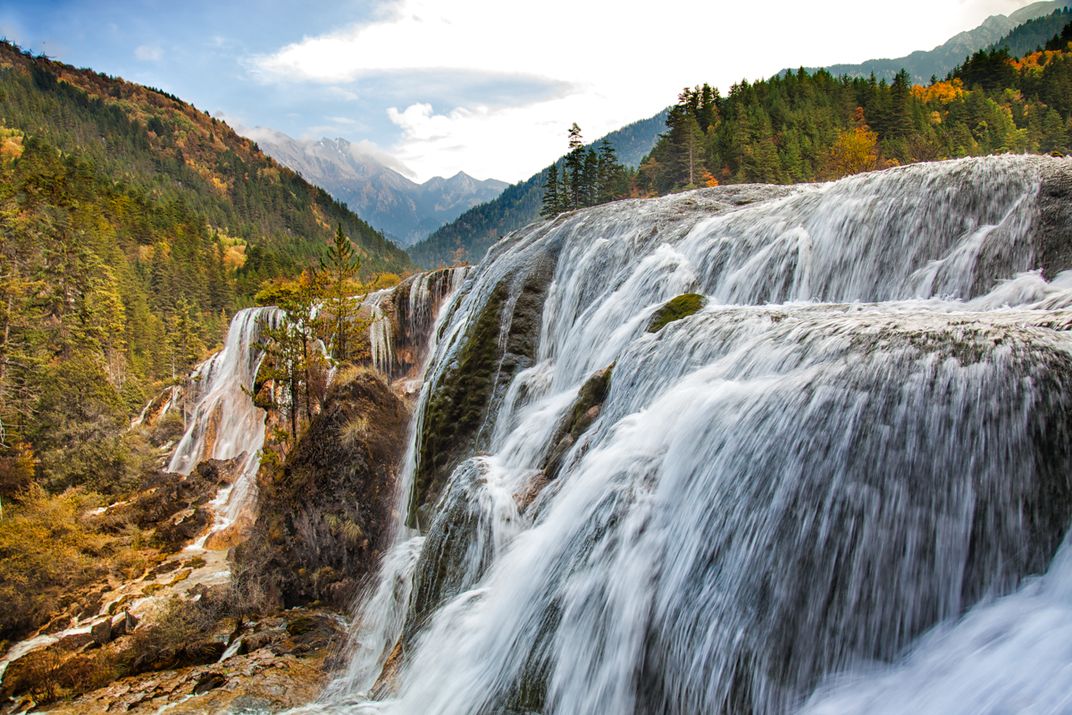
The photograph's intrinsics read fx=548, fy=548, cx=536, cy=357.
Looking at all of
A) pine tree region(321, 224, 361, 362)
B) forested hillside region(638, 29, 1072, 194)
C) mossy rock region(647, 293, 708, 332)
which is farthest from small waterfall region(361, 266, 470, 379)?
forested hillside region(638, 29, 1072, 194)

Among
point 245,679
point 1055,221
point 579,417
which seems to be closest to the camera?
point 1055,221

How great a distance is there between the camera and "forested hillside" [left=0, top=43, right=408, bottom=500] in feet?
97.3

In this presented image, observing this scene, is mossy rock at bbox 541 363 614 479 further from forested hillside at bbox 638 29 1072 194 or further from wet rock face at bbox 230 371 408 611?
forested hillside at bbox 638 29 1072 194

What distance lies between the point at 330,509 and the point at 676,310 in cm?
1082

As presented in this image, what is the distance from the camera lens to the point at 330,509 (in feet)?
48.6

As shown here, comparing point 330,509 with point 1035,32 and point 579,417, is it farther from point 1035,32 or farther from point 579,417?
point 1035,32

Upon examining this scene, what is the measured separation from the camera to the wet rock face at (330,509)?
46.1 ft

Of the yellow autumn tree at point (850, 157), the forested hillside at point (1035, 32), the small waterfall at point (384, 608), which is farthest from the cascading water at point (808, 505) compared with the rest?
the forested hillside at point (1035, 32)

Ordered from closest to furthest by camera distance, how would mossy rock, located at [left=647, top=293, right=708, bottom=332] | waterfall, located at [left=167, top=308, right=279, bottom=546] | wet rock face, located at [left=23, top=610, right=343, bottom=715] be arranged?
mossy rock, located at [left=647, top=293, right=708, bottom=332] → wet rock face, located at [left=23, top=610, right=343, bottom=715] → waterfall, located at [left=167, top=308, right=279, bottom=546]

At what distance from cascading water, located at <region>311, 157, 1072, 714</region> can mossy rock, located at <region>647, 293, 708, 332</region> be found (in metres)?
0.43

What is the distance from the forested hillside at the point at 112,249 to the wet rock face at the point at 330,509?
1832cm

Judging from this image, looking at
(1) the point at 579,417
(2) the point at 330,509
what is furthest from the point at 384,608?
(1) the point at 579,417

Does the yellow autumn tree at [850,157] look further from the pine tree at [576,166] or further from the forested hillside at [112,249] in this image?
the forested hillside at [112,249]

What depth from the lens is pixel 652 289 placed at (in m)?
12.1
